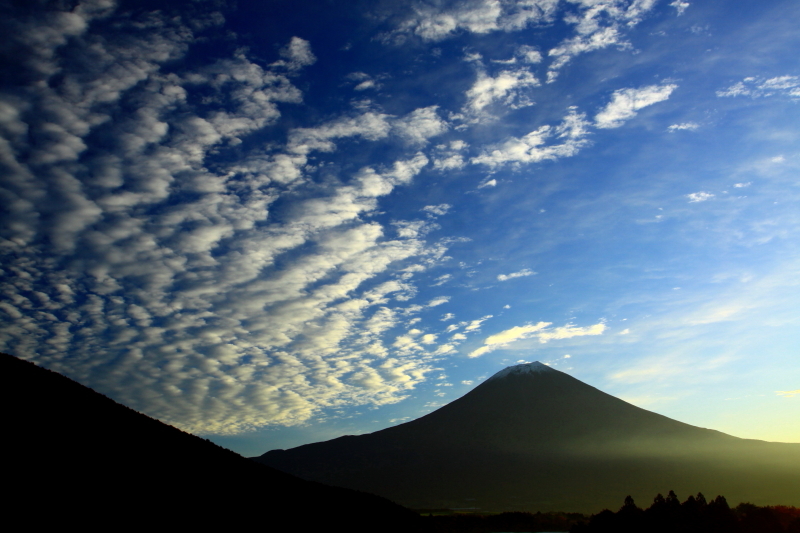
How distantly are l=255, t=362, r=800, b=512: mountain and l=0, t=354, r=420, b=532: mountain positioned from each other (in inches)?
2973

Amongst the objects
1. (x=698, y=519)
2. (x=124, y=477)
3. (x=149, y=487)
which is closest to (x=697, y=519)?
(x=698, y=519)

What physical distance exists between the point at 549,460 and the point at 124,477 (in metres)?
145

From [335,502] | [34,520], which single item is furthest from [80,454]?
[335,502]

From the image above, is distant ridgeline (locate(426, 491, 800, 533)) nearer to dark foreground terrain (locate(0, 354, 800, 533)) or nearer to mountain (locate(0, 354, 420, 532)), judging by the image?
dark foreground terrain (locate(0, 354, 800, 533))

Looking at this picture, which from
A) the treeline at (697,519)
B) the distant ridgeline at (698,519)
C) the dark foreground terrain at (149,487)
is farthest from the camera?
the treeline at (697,519)

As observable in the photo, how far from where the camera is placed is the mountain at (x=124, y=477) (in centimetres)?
2333

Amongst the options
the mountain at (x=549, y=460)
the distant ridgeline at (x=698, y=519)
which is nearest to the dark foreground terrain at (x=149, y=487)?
the distant ridgeline at (x=698, y=519)

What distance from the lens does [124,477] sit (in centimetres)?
2716

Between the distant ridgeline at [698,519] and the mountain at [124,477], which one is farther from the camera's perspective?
the distant ridgeline at [698,519]

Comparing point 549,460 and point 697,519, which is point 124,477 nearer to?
point 697,519

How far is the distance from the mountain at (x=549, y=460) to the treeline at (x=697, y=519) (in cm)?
6946

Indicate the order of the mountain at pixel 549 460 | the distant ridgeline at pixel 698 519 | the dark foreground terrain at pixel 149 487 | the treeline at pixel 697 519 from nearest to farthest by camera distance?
the dark foreground terrain at pixel 149 487 → the distant ridgeline at pixel 698 519 → the treeline at pixel 697 519 → the mountain at pixel 549 460

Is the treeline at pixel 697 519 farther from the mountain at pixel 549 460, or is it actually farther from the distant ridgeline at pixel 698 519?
the mountain at pixel 549 460

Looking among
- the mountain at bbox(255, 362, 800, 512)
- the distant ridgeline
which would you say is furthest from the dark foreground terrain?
the mountain at bbox(255, 362, 800, 512)
